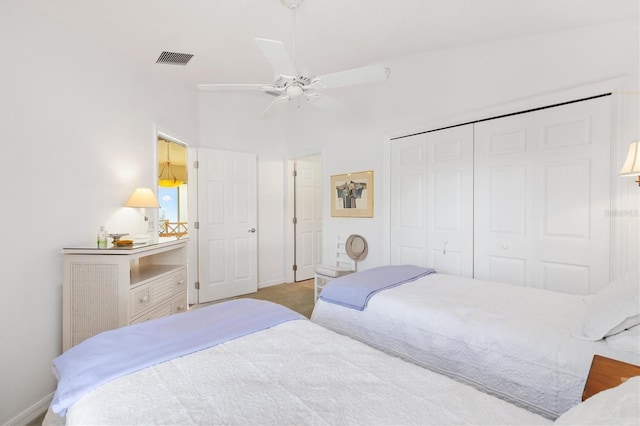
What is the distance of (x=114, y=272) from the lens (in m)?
2.14

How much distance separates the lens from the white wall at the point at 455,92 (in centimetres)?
219

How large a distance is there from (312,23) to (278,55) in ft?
3.13

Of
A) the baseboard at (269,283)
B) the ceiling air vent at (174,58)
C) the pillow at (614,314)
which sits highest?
the ceiling air vent at (174,58)

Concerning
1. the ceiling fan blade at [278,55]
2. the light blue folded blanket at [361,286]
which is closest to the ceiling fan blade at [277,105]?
the ceiling fan blade at [278,55]

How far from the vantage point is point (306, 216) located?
535 cm

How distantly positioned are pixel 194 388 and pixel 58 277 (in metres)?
1.87

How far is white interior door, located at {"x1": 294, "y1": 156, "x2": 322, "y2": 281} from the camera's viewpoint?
206 inches

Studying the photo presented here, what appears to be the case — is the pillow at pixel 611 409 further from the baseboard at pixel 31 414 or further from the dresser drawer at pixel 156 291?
the baseboard at pixel 31 414

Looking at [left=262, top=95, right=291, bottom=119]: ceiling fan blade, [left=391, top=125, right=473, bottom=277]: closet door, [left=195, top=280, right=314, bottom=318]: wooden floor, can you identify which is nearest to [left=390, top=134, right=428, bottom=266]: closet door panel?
[left=391, top=125, right=473, bottom=277]: closet door

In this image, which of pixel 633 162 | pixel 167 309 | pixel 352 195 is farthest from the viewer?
pixel 352 195

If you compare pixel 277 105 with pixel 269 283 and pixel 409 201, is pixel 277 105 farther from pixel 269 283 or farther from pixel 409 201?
pixel 269 283

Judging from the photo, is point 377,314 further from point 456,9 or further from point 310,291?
point 310,291

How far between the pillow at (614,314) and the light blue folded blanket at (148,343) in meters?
1.40

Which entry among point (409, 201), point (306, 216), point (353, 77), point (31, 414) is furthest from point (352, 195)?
point (31, 414)
